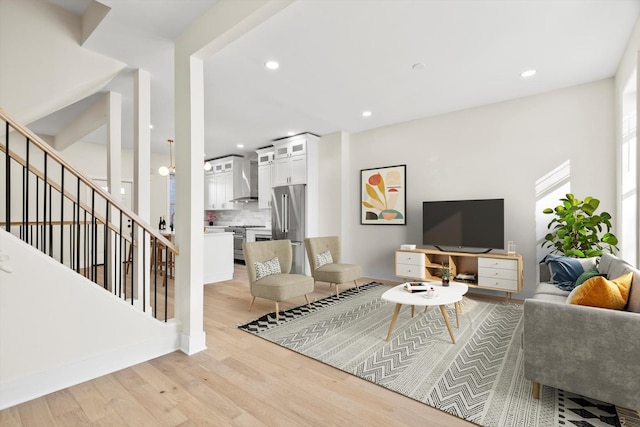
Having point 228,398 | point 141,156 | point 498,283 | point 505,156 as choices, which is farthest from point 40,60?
point 498,283

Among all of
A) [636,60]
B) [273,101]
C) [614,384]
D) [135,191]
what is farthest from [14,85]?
[636,60]

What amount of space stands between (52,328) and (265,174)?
5223 mm

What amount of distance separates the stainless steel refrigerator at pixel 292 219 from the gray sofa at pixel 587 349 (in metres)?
4.49

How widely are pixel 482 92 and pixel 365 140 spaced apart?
2.26m

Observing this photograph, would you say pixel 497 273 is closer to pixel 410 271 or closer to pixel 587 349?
pixel 410 271

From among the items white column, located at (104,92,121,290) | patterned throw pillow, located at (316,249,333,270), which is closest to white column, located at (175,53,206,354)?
white column, located at (104,92,121,290)

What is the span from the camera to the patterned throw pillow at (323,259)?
4.81 m

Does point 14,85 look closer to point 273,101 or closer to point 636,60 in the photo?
point 273,101

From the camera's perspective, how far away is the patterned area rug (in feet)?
6.31

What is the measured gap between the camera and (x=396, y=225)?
18.2 feet

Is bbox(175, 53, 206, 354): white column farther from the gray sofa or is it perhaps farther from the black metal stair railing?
the gray sofa

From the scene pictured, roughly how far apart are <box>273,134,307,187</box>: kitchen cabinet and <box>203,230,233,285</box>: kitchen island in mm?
1637

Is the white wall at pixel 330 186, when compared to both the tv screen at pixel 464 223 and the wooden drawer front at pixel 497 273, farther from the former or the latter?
the wooden drawer front at pixel 497 273

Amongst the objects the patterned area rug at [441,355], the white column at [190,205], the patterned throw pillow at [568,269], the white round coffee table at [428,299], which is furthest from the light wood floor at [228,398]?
the patterned throw pillow at [568,269]
